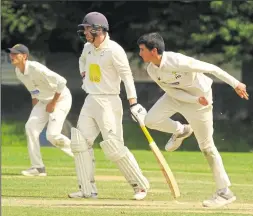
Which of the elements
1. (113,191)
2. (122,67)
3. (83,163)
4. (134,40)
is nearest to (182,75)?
(122,67)

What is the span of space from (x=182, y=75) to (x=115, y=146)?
1385 mm

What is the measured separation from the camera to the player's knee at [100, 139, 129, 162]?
12320 millimetres

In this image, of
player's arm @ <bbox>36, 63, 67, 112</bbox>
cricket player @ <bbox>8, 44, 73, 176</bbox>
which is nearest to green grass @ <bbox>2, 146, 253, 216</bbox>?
cricket player @ <bbox>8, 44, 73, 176</bbox>

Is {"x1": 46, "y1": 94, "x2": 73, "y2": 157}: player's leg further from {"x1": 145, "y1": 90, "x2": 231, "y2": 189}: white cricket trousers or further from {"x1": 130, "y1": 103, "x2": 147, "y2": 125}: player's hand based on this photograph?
{"x1": 145, "y1": 90, "x2": 231, "y2": 189}: white cricket trousers

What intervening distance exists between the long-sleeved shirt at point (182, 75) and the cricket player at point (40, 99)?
4117 mm

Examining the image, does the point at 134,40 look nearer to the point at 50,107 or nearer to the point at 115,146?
the point at 50,107

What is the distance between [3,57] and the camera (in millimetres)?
34062

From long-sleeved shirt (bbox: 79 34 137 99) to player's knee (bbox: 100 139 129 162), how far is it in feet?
1.82

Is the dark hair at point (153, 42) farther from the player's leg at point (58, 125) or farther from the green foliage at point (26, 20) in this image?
the green foliage at point (26, 20)

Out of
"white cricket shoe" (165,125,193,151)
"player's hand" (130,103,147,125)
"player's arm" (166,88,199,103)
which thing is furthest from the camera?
"white cricket shoe" (165,125,193,151)

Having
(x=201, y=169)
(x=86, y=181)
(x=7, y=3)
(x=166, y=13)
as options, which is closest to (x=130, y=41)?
(x=166, y=13)

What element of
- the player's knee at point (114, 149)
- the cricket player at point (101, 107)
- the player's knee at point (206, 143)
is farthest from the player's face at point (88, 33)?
the player's knee at point (206, 143)

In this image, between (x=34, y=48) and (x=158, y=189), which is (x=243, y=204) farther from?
(x=34, y=48)

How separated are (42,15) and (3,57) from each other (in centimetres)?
249
